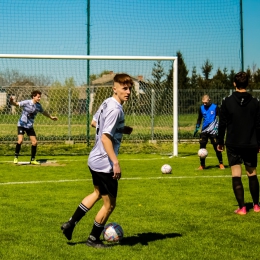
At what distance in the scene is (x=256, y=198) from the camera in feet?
27.5

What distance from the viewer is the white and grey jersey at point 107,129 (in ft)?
19.5

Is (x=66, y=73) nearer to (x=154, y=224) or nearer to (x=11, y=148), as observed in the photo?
(x=11, y=148)

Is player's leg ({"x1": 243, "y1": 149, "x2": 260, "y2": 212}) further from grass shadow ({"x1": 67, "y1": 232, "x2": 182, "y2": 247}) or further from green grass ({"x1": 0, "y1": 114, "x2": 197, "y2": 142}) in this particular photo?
green grass ({"x1": 0, "y1": 114, "x2": 197, "y2": 142})

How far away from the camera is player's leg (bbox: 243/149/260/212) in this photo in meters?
8.13

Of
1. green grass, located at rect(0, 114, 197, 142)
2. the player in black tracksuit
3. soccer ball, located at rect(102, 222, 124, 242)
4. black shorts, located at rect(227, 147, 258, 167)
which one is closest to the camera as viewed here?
soccer ball, located at rect(102, 222, 124, 242)

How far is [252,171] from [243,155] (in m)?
0.32

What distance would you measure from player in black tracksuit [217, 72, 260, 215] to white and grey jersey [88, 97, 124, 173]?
2.47 meters

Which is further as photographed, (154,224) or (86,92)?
(86,92)

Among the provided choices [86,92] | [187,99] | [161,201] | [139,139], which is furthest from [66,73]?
[161,201]

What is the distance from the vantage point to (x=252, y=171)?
827 centimetres

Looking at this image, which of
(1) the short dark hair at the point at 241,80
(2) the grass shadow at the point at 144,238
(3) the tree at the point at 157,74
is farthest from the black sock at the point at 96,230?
(3) the tree at the point at 157,74

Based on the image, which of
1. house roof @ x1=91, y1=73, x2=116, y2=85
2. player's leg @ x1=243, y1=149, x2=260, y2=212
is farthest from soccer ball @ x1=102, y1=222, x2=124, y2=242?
house roof @ x1=91, y1=73, x2=116, y2=85

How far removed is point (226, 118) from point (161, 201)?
2.06 m

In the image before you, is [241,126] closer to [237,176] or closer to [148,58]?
[237,176]
